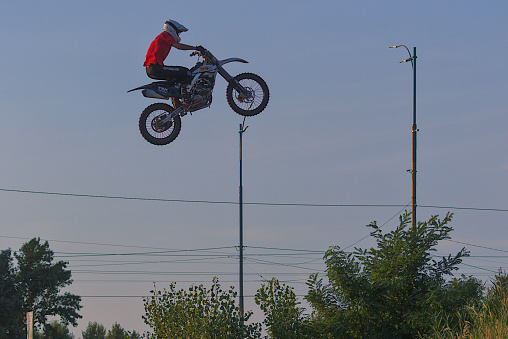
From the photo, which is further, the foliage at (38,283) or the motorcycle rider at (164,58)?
the foliage at (38,283)

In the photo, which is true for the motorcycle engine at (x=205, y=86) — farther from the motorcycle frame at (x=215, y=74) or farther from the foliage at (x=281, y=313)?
the foliage at (x=281, y=313)

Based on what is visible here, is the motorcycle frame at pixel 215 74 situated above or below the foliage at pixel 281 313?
above

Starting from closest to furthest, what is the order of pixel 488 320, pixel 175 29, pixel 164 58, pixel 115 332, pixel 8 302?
pixel 175 29
pixel 164 58
pixel 488 320
pixel 8 302
pixel 115 332

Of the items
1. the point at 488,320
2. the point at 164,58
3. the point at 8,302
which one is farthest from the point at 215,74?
the point at 8,302

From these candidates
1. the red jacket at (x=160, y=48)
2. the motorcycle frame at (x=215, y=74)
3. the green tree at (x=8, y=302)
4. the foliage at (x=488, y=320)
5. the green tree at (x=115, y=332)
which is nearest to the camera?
the red jacket at (x=160, y=48)

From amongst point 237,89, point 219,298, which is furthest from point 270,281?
point 237,89

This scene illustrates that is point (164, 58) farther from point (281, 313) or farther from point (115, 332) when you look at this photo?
point (115, 332)

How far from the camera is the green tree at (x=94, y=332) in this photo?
442 ft

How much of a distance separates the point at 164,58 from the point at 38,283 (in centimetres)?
6671

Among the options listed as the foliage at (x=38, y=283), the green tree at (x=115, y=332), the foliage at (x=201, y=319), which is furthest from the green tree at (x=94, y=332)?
the foliage at (x=201, y=319)

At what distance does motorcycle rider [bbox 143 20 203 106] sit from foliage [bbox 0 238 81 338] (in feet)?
213

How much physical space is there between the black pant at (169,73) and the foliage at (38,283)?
64.9 m

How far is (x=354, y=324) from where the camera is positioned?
953 inches

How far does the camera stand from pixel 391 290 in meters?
24.0
